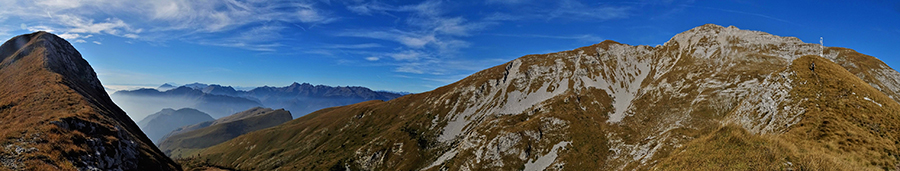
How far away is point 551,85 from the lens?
7259 inches

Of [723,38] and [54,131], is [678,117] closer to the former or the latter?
[723,38]

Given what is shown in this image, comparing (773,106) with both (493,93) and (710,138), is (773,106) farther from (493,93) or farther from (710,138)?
(493,93)

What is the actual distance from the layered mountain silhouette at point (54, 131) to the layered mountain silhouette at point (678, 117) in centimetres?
7374

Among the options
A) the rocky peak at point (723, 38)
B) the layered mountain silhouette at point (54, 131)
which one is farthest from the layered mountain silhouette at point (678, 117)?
the layered mountain silhouette at point (54, 131)

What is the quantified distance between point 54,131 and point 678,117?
161m

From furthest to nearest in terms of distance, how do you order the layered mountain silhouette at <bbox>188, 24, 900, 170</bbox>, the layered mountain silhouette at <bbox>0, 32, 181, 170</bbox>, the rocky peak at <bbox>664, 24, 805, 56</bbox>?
1. the rocky peak at <bbox>664, 24, 805, 56</bbox>
2. the layered mountain silhouette at <bbox>0, 32, 181, 170</bbox>
3. the layered mountain silhouette at <bbox>188, 24, 900, 170</bbox>

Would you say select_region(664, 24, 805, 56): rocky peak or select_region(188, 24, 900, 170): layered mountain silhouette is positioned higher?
select_region(664, 24, 805, 56): rocky peak

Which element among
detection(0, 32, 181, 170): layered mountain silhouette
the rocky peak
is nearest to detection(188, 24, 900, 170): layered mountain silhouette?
the rocky peak

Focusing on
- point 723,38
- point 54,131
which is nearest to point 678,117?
point 723,38

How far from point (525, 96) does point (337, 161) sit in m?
121

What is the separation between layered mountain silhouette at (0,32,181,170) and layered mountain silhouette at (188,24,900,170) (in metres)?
73.7

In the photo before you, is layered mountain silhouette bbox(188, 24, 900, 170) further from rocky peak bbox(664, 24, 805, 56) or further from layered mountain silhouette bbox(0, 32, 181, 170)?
layered mountain silhouette bbox(0, 32, 181, 170)

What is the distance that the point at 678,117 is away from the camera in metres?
108

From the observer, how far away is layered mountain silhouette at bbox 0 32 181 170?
130 feet
